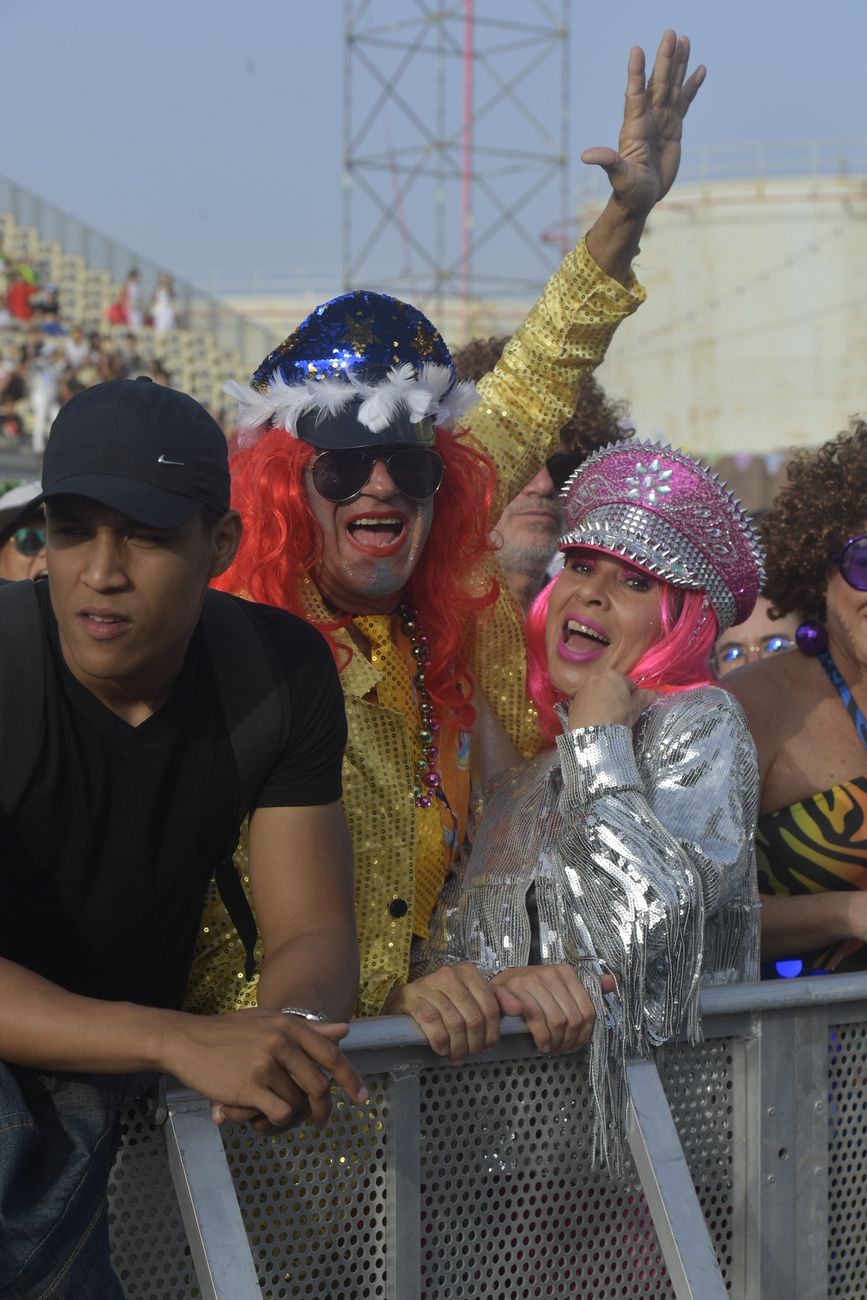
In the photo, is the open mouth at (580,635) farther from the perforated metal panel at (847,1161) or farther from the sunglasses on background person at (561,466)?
the sunglasses on background person at (561,466)

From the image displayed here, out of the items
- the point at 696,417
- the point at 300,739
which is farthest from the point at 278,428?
the point at 696,417

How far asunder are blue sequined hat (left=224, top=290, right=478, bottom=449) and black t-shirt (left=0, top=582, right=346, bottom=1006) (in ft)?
2.55

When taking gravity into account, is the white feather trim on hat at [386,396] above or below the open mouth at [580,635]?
above

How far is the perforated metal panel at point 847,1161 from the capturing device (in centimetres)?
246

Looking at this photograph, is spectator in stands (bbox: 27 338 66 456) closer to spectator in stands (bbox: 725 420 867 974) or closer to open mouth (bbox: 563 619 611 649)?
spectator in stands (bbox: 725 420 867 974)

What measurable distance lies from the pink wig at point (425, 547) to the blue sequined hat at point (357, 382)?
48 millimetres

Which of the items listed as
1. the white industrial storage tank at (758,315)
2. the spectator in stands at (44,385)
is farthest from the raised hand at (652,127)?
the white industrial storage tank at (758,315)

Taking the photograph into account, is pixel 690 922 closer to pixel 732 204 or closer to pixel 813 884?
pixel 813 884

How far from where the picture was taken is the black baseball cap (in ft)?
6.22

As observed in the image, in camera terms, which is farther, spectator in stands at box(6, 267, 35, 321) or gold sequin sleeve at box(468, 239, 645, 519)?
spectator in stands at box(6, 267, 35, 321)

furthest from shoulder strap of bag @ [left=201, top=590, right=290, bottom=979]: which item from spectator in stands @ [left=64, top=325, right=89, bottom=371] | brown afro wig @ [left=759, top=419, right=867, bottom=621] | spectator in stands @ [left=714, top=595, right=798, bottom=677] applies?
spectator in stands @ [left=64, top=325, right=89, bottom=371]

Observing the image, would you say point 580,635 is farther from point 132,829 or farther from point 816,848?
point 132,829

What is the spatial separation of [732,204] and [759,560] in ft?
101

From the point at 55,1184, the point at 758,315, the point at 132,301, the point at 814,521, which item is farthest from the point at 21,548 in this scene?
the point at 758,315
